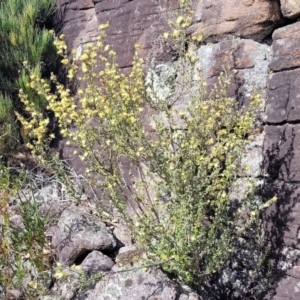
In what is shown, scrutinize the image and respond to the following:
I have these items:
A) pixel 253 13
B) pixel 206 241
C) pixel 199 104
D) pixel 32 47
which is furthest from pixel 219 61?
pixel 32 47

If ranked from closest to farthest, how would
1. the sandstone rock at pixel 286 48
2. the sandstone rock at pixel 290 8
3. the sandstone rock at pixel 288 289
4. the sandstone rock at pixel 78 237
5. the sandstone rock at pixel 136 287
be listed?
the sandstone rock at pixel 136 287 < the sandstone rock at pixel 288 289 < the sandstone rock at pixel 286 48 < the sandstone rock at pixel 290 8 < the sandstone rock at pixel 78 237

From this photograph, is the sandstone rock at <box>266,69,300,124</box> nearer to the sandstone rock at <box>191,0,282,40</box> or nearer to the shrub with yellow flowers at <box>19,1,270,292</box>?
the shrub with yellow flowers at <box>19,1,270,292</box>

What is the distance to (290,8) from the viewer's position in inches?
139

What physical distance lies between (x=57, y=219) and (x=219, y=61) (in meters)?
1.86

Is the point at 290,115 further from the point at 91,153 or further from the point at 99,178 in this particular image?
the point at 99,178

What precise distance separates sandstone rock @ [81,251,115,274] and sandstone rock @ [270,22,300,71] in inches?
72.3

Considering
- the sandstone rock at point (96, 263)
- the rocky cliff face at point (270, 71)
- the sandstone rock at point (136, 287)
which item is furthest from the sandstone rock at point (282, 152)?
the sandstone rock at point (96, 263)

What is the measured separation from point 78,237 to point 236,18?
6.82ft

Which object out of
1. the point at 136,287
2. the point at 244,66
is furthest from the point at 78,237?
the point at 244,66

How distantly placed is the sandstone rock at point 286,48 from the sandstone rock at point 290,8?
0.09m

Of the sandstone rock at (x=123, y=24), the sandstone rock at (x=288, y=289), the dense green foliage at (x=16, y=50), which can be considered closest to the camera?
the sandstone rock at (x=288, y=289)

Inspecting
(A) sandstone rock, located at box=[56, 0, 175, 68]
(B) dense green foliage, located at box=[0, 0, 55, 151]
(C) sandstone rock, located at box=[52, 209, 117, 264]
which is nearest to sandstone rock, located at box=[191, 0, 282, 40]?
(A) sandstone rock, located at box=[56, 0, 175, 68]

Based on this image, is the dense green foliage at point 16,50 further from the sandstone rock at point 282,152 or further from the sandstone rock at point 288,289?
the sandstone rock at point 288,289

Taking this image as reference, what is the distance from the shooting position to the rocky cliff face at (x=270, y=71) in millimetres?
3338
